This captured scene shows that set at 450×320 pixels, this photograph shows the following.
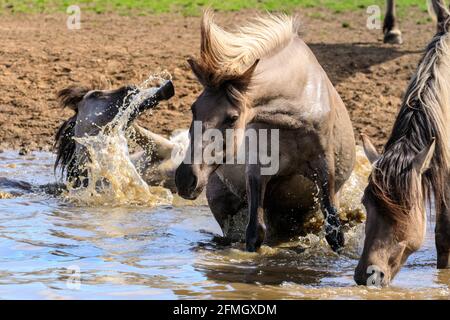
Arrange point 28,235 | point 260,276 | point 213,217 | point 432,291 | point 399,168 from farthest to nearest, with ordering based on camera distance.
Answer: point 213,217
point 28,235
point 260,276
point 432,291
point 399,168

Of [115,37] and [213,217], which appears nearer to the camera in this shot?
[213,217]

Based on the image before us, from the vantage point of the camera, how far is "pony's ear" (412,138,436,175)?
520 centimetres

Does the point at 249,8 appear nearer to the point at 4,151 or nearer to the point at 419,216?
the point at 4,151

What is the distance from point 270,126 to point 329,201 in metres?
0.73

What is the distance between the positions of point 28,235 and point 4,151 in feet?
11.4

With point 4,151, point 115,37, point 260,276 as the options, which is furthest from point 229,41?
point 115,37

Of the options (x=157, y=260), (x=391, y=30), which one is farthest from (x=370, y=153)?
(x=391, y=30)

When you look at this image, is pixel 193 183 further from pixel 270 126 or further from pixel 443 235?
pixel 443 235

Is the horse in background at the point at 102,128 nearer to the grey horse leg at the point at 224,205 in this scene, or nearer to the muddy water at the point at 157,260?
the muddy water at the point at 157,260

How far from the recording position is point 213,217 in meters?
8.27

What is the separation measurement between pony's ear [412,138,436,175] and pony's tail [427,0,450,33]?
1264 mm

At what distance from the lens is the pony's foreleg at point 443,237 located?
237 inches

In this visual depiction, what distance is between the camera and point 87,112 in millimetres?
9156
